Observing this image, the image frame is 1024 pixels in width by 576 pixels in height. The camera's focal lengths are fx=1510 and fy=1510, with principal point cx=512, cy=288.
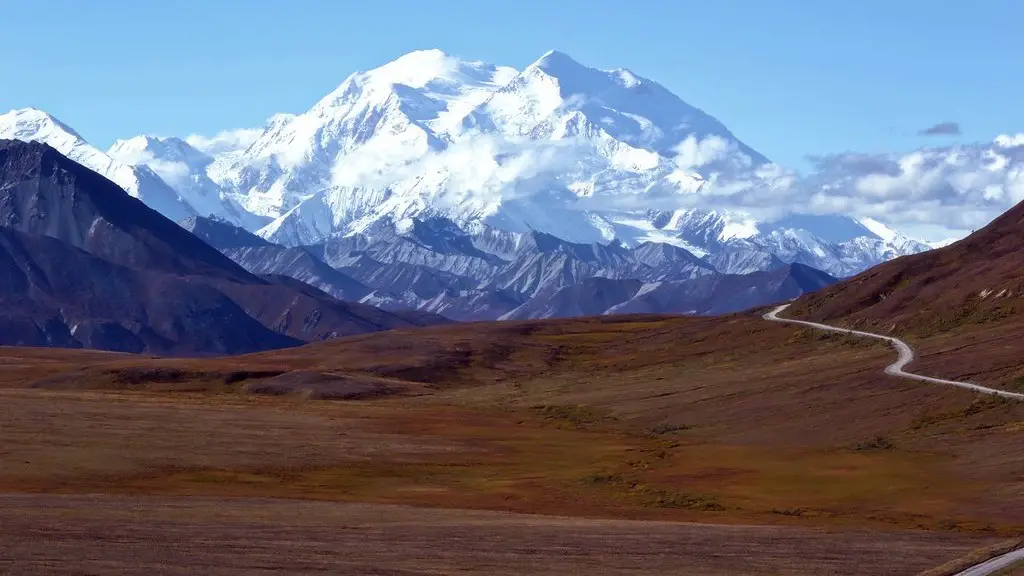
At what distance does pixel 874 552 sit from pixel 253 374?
131 metres

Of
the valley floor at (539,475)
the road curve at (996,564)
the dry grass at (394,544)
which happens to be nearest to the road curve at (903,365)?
the valley floor at (539,475)

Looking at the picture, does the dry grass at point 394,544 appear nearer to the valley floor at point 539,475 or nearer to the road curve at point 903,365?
the valley floor at point 539,475

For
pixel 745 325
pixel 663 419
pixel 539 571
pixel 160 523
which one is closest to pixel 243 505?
pixel 160 523

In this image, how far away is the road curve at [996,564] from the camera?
50.2 meters

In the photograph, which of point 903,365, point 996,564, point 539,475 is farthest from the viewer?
point 903,365

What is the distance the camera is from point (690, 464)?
96.4m

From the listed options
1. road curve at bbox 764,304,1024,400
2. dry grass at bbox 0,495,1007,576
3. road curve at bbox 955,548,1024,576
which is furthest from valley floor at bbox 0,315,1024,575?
road curve at bbox 955,548,1024,576

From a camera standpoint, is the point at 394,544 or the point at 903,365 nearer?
the point at 394,544

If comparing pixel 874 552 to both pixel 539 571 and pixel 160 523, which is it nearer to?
pixel 539 571

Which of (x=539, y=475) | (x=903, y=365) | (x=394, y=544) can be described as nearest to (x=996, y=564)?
(x=394, y=544)

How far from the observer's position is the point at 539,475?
9269 centimetres

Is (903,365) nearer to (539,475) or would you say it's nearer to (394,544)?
(539,475)

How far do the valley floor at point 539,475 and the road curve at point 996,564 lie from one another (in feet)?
6.79

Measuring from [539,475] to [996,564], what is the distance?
43.4 m
